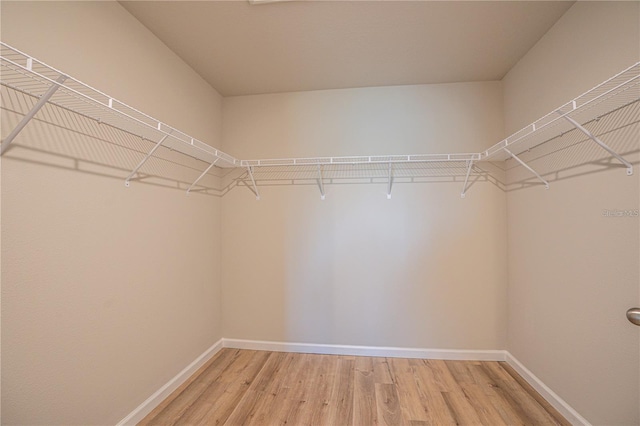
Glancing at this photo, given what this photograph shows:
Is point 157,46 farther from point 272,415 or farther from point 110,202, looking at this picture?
point 272,415

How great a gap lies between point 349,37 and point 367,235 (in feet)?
4.92

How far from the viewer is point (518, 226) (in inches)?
77.4

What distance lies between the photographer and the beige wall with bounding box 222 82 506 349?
217cm

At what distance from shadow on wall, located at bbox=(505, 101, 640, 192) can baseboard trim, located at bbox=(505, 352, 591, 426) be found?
1.32 metres

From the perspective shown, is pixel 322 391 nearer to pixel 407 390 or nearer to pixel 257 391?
pixel 257 391

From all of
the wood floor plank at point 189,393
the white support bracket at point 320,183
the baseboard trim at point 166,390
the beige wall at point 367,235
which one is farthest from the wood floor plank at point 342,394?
the white support bracket at point 320,183

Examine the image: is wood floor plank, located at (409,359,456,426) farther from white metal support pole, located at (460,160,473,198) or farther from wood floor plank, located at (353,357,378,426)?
white metal support pole, located at (460,160,473,198)

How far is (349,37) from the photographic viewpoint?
1.65 metres

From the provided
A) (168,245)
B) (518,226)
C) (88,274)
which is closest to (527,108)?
(518,226)

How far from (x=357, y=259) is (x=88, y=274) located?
1800mm

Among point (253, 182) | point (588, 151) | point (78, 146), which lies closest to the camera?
point (78, 146)

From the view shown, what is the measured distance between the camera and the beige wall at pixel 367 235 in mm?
2168

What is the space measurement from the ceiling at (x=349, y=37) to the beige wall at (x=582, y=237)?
30 cm

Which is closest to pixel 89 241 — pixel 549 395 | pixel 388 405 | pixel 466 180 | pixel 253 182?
pixel 253 182
